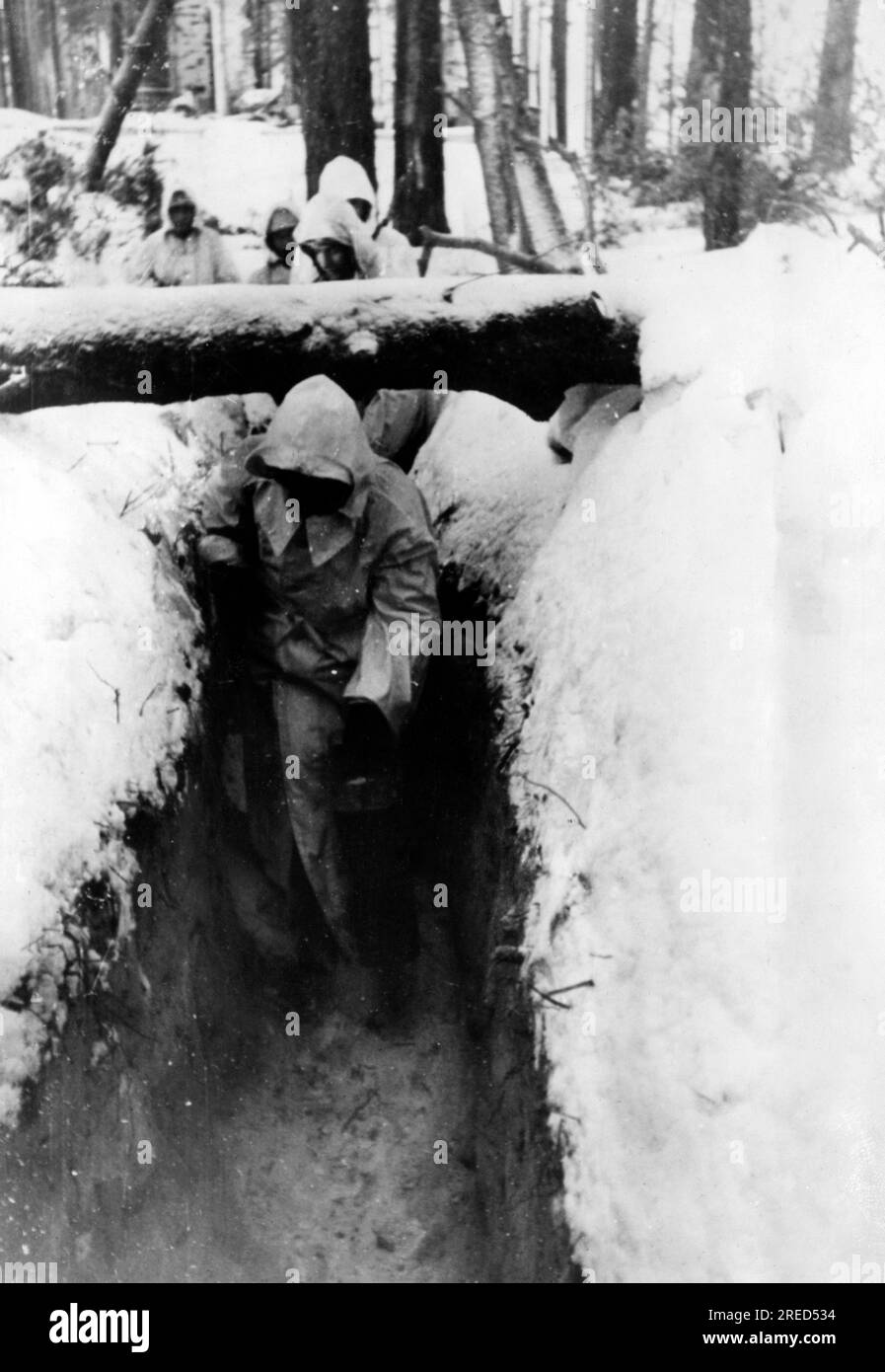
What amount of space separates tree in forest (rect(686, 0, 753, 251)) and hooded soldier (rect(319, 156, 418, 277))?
3.21 ft

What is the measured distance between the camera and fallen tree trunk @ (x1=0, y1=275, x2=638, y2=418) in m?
4.08

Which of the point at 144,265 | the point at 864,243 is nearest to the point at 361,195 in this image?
the point at 144,265

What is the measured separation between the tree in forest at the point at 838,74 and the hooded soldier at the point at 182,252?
1.92 metres

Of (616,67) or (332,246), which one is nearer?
(616,67)

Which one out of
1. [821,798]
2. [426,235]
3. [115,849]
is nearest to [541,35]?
[426,235]

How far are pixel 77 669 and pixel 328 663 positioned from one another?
0.88 metres

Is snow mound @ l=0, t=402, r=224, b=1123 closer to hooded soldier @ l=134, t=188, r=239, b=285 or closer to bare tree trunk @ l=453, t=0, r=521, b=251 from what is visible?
hooded soldier @ l=134, t=188, r=239, b=285

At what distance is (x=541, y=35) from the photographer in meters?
4.07

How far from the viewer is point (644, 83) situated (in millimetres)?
4105

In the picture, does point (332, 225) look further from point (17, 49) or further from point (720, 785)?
point (720, 785)

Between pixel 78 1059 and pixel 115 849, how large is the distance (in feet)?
1.97

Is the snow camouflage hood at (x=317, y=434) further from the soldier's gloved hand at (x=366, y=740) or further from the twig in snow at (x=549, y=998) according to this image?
the twig in snow at (x=549, y=998)
